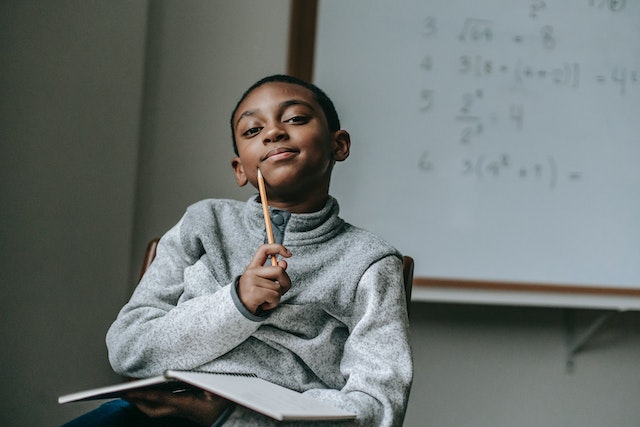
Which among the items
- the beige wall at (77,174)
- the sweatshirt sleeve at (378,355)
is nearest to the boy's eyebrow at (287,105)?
the sweatshirt sleeve at (378,355)

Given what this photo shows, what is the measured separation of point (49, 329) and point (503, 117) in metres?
1.02

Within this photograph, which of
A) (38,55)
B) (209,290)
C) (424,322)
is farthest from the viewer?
(424,322)

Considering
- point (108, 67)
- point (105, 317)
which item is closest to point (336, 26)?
point (108, 67)

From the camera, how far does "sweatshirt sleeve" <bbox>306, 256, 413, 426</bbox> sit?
729 millimetres

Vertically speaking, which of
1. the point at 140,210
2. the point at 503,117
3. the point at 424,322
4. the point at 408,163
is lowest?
the point at 424,322

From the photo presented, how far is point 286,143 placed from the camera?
867 millimetres

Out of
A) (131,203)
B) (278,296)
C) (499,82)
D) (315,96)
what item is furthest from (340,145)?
(499,82)

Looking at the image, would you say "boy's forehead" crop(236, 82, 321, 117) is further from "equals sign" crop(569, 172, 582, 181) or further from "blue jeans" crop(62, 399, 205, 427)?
"equals sign" crop(569, 172, 582, 181)

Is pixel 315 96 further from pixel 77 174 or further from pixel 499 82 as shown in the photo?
pixel 499 82

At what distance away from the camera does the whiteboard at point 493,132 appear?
4.64 ft

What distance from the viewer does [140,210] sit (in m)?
1.39

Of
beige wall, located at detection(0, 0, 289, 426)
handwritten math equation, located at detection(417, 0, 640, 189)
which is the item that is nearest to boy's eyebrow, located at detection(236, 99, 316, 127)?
beige wall, located at detection(0, 0, 289, 426)

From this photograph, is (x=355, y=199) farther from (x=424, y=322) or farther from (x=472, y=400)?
(x=472, y=400)

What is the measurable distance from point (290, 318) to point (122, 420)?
0.75 feet
